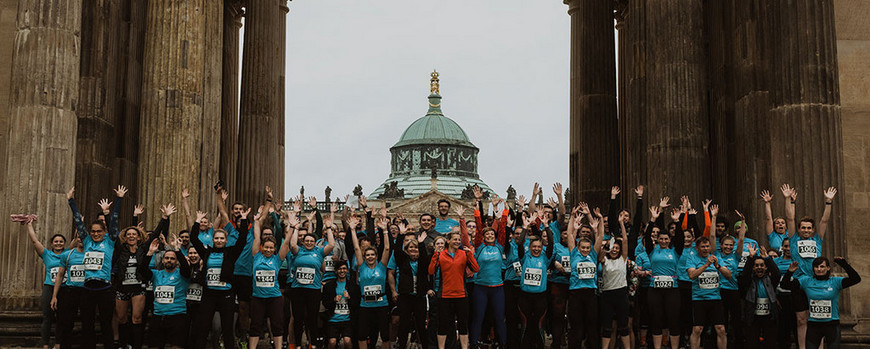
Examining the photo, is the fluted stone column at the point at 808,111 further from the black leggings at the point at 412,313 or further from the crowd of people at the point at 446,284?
the black leggings at the point at 412,313

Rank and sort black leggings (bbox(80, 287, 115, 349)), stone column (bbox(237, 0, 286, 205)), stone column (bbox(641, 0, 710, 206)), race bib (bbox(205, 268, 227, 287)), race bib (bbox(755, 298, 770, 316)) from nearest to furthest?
1. race bib (bbox(205, 268, 227, 287))
2. black leggings (bbox(80, 287, 115, 349))
3. race bib (bbox(755, 298, 770, 316))
4. stone column (bbox(641, 0, 710, 206))
5. stone column (bbox(237, 0, 286, 205))

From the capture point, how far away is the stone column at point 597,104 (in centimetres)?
3027

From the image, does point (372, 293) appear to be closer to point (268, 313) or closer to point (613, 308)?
point (268, 313)

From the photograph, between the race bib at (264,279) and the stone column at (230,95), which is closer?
the race bib at (264,279)

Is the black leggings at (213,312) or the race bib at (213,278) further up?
the race bib at (213,278)

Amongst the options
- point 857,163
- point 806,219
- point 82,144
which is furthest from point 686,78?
point 82,144

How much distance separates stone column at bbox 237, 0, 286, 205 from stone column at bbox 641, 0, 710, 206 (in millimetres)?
14284

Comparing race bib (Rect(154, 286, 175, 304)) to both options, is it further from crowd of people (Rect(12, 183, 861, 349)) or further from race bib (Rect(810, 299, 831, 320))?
race bib (Rect(810, 299, 831, 320))

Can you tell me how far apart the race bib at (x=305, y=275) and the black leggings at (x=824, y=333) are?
8.69 m

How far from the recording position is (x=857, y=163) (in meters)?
21.6

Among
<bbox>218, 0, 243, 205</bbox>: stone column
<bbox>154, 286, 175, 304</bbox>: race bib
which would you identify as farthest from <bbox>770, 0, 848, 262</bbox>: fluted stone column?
<bbox>218, 0, 243, 205</bbox>: stone column

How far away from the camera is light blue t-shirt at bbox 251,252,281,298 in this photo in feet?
51.4

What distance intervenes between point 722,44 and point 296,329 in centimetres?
1390

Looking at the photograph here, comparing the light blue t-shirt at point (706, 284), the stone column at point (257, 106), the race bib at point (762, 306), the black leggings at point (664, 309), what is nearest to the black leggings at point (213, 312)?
the black leggings at point (664, 309)
